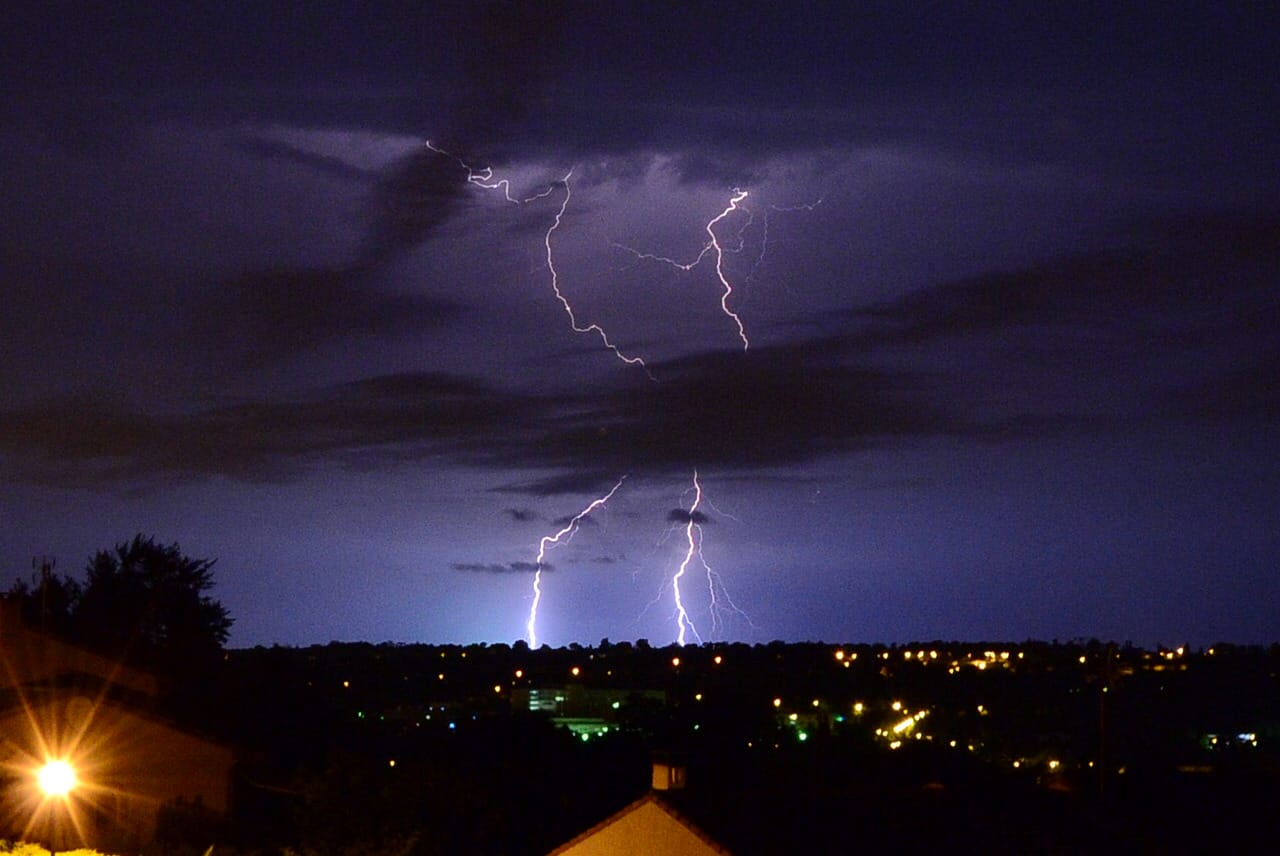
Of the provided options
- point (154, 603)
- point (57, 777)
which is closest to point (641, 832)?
point (57, 777)

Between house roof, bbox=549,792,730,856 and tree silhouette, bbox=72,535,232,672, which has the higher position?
tree silhouette, bbox=72,535,232,672

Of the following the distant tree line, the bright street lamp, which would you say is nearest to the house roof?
the bright street lamp

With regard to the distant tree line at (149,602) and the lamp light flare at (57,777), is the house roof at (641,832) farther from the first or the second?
the distant tree line at (149,602)

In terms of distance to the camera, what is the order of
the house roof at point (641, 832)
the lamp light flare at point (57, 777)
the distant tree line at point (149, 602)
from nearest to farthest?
the lamp light flare at point (57, 777), the house roof at point (641, 832), the distant tree line at point (149, 602)

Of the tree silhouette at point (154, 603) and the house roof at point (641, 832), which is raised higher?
the tree silhouette at point (154, 603)

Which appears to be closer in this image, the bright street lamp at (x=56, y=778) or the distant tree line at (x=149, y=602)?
the bright street lamp at (x=56, y=778)

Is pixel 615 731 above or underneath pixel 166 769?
above

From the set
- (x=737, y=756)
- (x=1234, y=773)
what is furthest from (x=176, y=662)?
(x=1234, y=773)

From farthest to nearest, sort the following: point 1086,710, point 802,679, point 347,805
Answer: point 802,679 < point 1086,710 < point 347,805

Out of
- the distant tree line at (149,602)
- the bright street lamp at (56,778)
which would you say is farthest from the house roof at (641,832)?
the distant tree line at (149,602)

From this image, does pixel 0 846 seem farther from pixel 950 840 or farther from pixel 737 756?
pixel 737 756

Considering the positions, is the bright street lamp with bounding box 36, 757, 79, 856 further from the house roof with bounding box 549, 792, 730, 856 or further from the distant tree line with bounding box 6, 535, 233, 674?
the distant tree line with bounding box 6, 535, 233, 674

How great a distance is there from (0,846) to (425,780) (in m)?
10.2

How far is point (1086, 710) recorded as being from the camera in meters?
90.4
